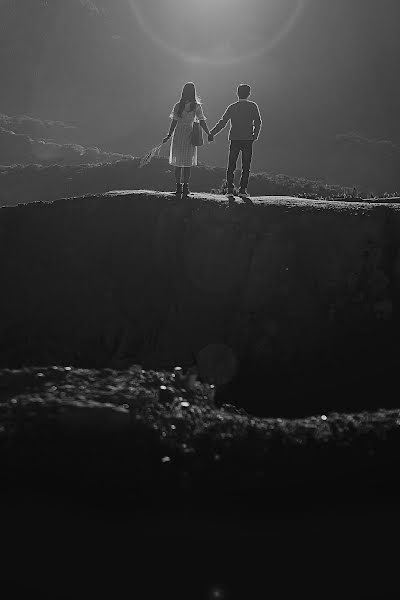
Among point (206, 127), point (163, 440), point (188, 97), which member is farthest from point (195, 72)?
point (163, 440)

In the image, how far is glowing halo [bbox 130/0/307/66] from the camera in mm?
96625

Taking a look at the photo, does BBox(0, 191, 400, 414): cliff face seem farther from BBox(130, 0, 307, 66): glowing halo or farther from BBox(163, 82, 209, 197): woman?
BBox(130, 0, 307, 66): glowing halo

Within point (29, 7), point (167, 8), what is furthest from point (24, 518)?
point (167, 8)

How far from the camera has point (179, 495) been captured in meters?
4.72

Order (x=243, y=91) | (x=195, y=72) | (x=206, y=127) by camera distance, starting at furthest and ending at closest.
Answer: (x=195, y=72), (x=206, y=127), (x=243, y=91)

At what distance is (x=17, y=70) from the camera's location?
94.0 metres

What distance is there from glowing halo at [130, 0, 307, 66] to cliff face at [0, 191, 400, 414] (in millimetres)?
93012

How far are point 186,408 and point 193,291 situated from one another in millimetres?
3689

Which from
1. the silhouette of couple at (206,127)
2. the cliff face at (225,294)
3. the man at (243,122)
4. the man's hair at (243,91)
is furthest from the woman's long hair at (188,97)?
the cliff face at (225,294)

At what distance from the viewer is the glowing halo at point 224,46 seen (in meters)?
96.6

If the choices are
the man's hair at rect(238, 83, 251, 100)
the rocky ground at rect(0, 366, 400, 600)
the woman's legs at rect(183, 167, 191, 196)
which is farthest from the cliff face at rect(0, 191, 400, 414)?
the man's hair at rect(238, 83, 251, 100)

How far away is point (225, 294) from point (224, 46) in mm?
103504

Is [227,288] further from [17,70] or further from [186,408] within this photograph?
[17,70]

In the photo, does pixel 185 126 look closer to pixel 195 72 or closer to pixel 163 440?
pixel 163 440
